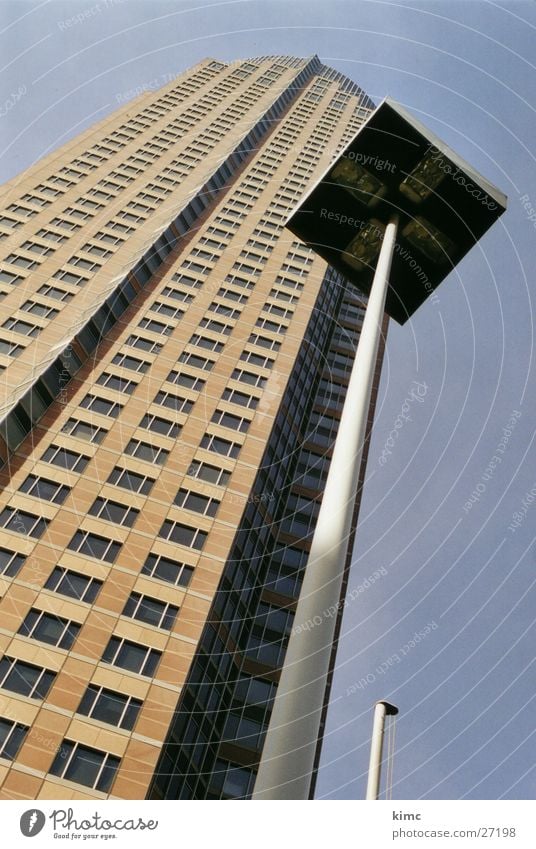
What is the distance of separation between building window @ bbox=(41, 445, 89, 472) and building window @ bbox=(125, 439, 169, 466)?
2986mm

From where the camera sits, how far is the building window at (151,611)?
37750mm

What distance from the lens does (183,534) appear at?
4244 centimetres

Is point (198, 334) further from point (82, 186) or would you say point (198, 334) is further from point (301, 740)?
point (301, 740)

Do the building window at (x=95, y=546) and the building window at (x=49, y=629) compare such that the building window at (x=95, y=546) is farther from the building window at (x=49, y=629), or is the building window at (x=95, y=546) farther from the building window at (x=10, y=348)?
the building window at (x=10, y=348)

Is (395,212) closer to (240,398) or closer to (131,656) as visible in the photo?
(131,656)

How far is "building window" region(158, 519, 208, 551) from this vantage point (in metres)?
42.0

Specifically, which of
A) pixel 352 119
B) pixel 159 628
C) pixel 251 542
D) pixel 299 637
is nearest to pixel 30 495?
pixel 159 628

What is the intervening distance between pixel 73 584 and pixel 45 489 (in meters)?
6.80

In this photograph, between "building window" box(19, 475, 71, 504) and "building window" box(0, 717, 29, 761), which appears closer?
"building window" box(0, 717, 29, 761)

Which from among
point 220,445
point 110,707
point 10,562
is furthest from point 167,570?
point 220,445

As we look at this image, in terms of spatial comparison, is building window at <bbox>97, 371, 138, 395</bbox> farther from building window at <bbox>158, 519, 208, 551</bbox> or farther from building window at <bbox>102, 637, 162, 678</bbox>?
building window at <bbox>102, 637, 162, 678</bbox>

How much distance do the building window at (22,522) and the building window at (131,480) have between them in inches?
202

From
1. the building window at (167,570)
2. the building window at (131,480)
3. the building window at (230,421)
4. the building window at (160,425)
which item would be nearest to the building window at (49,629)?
the building window at (167,570)

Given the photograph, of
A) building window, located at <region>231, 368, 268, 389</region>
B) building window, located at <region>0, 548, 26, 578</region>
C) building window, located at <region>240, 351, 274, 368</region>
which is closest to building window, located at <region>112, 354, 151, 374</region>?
building window, located at <region>231, 368, 268, 389</region>
